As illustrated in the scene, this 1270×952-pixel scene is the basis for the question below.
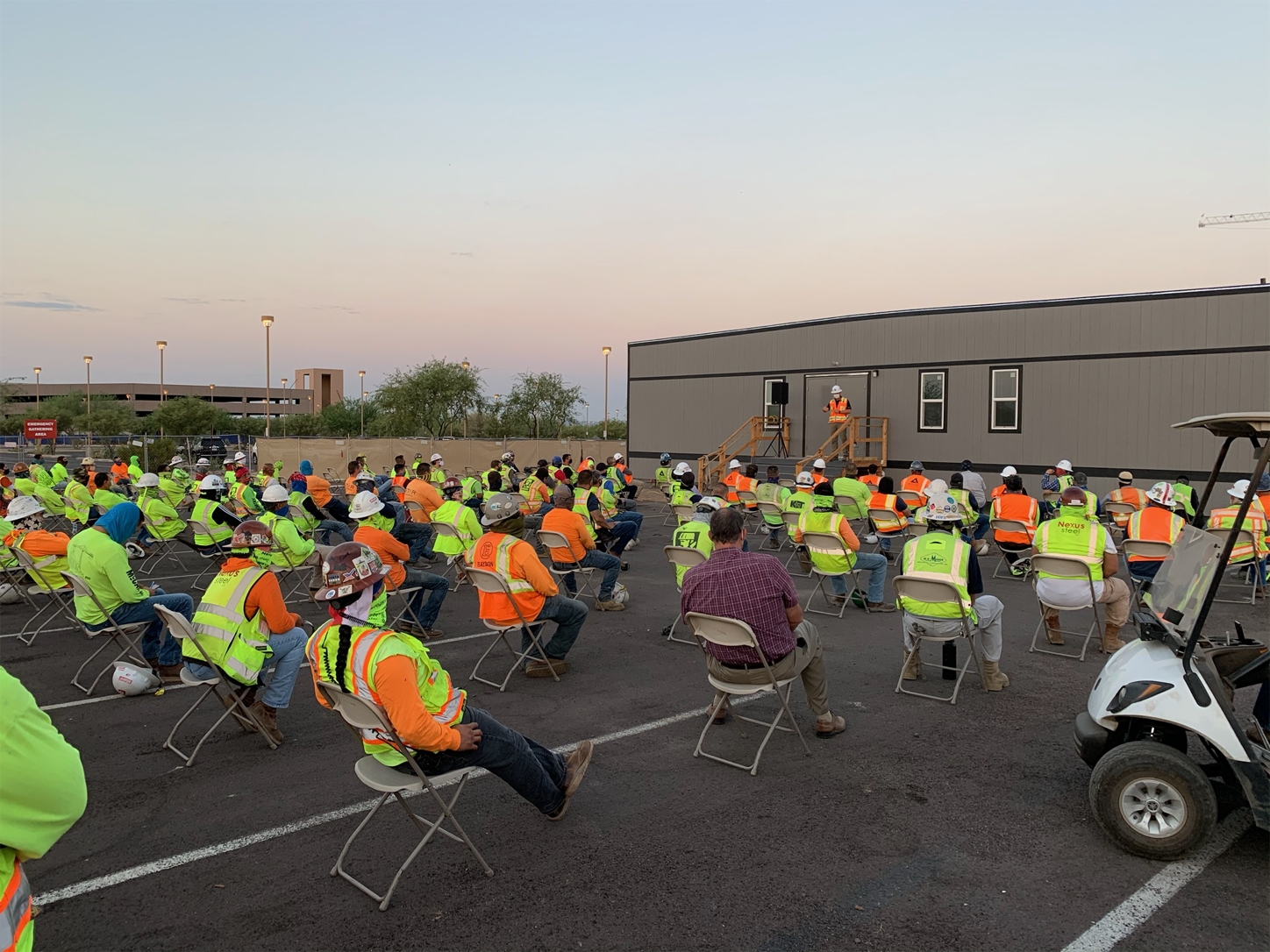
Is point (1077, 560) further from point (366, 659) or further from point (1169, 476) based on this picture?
point (1169, 476)

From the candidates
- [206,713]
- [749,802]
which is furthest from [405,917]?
[206,713]

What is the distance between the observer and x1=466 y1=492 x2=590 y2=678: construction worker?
21.4ft

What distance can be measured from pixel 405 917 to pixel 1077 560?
6214mm

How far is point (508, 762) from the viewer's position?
3.99 metres

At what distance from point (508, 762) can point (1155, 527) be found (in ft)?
25.5

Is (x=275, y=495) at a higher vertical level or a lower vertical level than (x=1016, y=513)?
higher

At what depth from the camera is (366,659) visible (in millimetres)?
3621

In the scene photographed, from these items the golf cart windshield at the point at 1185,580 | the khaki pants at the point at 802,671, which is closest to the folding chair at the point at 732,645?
the khaki pants at the point at 802,671

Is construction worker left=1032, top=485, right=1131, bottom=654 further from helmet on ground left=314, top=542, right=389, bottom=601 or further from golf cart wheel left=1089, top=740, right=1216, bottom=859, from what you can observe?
helmet on ground left=314, top=542, right=389, bottom=601

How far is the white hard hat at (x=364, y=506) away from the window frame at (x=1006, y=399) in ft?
55.4

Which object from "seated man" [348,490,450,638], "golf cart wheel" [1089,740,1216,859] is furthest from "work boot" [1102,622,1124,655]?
"seated man" [348,490,450,638]

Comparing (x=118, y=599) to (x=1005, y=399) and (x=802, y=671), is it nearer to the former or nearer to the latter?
(x=802, y=671)

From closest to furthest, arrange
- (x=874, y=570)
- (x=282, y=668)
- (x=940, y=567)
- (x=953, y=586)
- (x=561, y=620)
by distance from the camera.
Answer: (x=282, y=668), (x=953, y=586), (x=940, y=567), (x=561, y=620), (x=874, y=570)

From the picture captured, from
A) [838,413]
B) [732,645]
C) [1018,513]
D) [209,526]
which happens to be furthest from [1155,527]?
[838,413]
